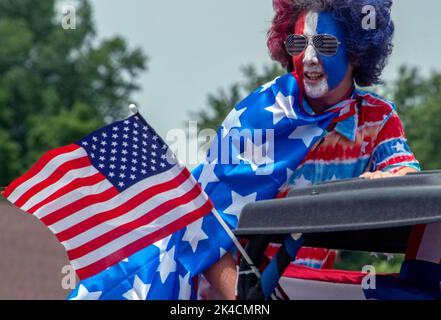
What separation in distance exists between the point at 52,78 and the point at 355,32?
137 feet

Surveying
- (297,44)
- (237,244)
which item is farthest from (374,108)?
(237,244)

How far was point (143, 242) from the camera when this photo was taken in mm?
4301

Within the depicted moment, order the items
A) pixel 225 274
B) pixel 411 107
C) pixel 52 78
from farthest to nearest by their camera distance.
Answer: pixel 52 78 < pixel 411 107 < pixel 225 274

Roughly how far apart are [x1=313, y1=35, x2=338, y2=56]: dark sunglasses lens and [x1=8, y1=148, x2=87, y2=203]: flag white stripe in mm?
946

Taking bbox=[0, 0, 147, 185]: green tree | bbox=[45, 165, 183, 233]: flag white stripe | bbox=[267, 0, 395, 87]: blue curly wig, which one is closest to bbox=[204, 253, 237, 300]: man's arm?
bbox=[45, 165, 183, 233]: flag white stripe

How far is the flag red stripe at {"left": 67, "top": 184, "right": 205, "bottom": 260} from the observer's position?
430 cm

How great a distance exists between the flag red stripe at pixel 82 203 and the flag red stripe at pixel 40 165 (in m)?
0.15

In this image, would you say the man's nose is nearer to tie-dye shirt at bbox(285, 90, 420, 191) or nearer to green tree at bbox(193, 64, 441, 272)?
tie-dye shirt at bbox(285, 90, 420, 191)

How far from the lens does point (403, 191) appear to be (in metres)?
3.64

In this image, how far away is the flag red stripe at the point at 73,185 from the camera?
4.34 meters

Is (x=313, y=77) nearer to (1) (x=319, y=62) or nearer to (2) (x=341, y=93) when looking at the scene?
(1) (x=319, y=62)

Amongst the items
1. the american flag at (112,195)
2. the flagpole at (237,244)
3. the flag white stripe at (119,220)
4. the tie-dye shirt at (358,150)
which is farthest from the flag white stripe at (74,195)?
the tie-dye shirt at (358,150)

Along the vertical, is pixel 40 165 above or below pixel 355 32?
below
